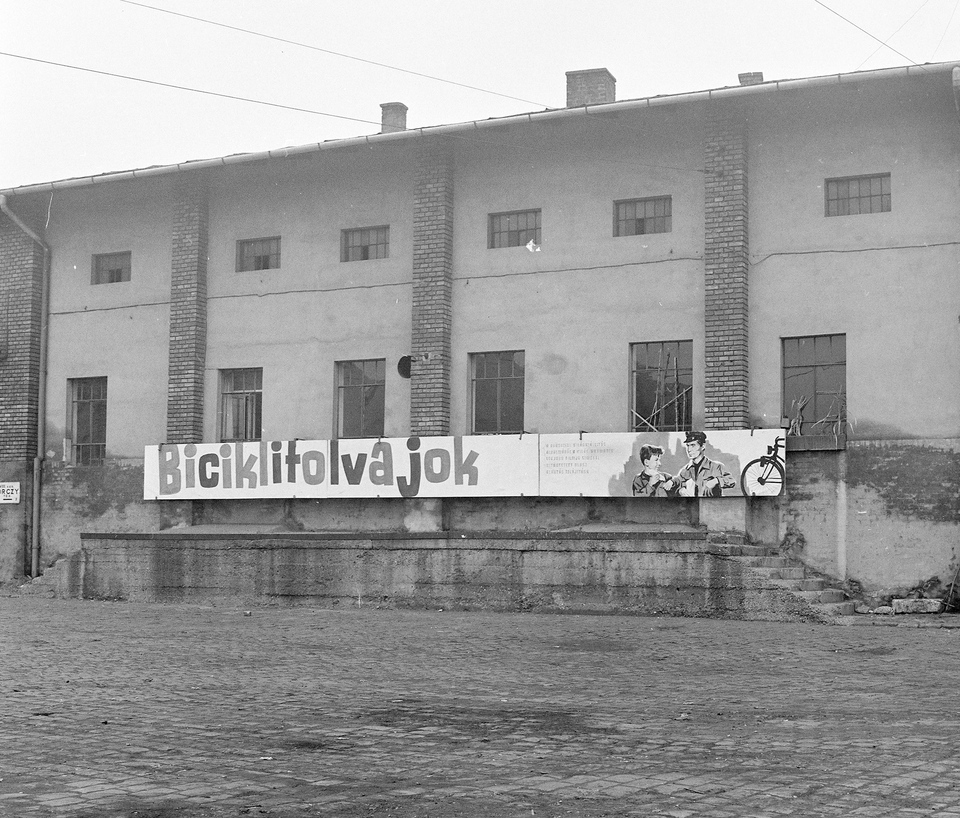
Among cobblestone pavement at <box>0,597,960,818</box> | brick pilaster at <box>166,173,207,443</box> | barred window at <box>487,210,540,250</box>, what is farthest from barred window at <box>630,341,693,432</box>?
brick pilaster at <box>166,173,207,443</box>

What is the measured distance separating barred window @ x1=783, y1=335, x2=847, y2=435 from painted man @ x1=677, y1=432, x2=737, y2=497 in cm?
135

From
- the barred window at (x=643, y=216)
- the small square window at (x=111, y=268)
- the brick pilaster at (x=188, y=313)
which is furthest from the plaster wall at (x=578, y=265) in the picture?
the small square window at (x=111, y=268)

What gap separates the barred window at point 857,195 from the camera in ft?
63.2

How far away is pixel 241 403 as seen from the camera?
23.6 m

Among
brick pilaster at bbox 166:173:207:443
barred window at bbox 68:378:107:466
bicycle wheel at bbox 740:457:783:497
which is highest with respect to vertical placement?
brick pilaster at bbox 166:173:207:443

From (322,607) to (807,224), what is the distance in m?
10.1

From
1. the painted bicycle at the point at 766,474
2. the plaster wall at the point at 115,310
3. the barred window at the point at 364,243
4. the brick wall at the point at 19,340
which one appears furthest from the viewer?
the brick wall at the point at 19,340

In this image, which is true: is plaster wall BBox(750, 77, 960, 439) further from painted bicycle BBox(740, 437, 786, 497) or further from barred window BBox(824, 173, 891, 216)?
painted bicycle BBox(740, 437, 786, 497)

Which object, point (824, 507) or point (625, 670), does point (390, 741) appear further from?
point (824, 507)

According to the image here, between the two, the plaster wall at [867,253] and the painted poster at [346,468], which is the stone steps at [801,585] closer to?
the plaster wall at [867,253]

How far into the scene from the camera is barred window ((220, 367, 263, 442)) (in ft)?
76.9

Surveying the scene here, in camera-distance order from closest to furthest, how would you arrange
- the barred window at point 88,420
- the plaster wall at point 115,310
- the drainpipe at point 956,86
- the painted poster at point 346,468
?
1. the drainpipe at point 956,86
2. the painted poster at point 346,468
3. the plaster wall at point 115,310
4. the barred window at point 88,420

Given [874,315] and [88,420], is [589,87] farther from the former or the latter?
[88,420]

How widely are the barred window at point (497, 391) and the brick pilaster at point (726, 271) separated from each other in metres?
3.42
